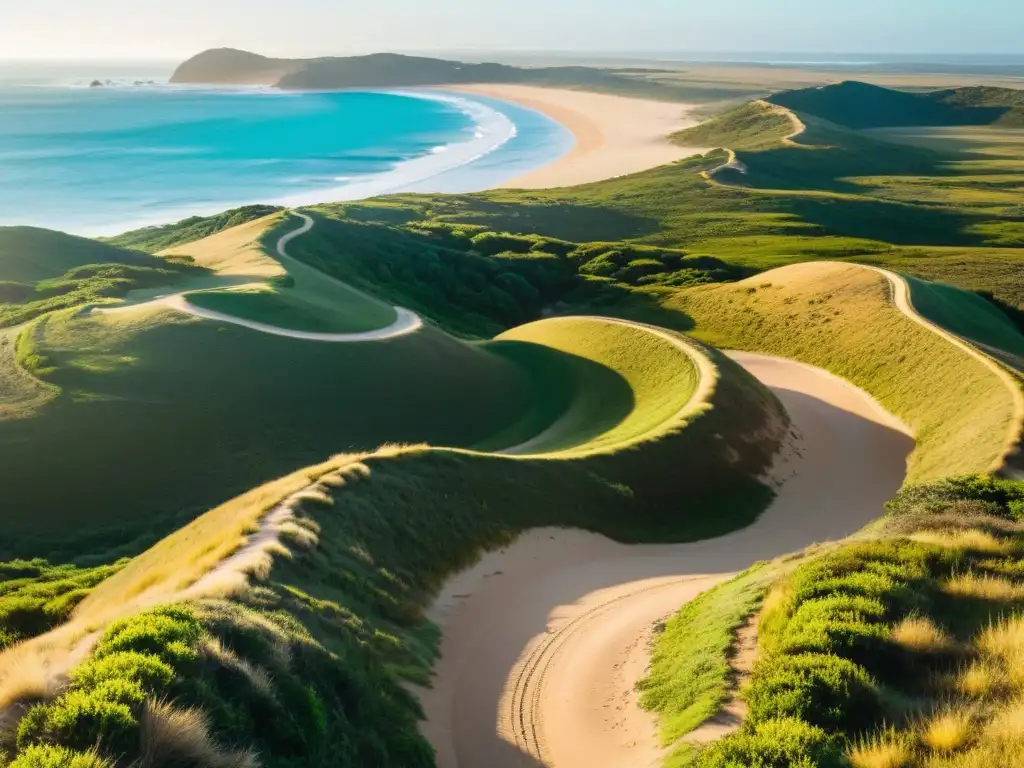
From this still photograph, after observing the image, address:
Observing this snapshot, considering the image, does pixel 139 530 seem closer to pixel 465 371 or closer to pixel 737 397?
pixel 465 371

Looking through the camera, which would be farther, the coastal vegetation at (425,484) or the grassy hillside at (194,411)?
the grassy hillside at (194,411)

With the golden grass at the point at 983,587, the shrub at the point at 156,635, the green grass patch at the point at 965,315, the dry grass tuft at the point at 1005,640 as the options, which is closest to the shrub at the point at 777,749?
the dry grass tuft at the point at 1005,640

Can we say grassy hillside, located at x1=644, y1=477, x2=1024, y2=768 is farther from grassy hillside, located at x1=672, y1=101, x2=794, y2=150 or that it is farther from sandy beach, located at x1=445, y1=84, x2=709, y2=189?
grassy hillside, located at x1=672, y1=101, x2=794, y2=150

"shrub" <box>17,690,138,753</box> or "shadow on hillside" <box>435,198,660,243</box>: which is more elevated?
"shrub" <box>17,690,138,753</box>

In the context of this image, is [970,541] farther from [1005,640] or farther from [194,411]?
[194,411]

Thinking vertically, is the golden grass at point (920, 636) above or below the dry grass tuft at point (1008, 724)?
below

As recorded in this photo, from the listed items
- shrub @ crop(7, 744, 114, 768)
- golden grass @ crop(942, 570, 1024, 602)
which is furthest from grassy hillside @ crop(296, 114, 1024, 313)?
shrub @ crop(7, 744, 114, 768)

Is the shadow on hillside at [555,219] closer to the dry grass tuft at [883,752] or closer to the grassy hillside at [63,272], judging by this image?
the grassy hillside at [63,272]
